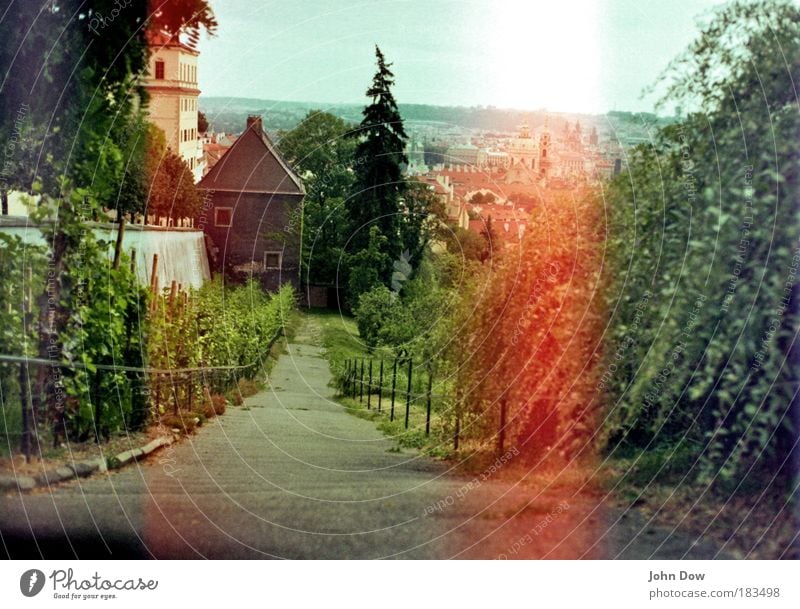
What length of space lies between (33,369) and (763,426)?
2829mm

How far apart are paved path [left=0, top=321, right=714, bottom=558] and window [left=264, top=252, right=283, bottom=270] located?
264 mm

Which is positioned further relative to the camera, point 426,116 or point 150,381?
point 150,381

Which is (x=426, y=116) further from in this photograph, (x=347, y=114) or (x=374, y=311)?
(x=374, y=311)

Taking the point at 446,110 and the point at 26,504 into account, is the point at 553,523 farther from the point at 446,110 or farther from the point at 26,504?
the point at 26,504

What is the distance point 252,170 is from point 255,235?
0.83ft

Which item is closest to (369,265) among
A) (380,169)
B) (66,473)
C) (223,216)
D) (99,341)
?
(380,169)

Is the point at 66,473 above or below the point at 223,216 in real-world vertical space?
below

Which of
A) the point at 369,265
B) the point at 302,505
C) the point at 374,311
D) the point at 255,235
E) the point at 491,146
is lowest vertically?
the point at 302,505

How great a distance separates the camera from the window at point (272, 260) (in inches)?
201

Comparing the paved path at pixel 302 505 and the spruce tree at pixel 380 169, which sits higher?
the spruce tree at pixel 380 169

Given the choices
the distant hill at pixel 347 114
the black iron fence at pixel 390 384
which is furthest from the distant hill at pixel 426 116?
the black iron fence at pixel 390 384

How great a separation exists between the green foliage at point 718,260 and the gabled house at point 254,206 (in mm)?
1261

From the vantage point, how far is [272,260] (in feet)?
16.8

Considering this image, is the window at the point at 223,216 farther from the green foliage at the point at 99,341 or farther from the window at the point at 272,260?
the green foliage at the point at 99,341
